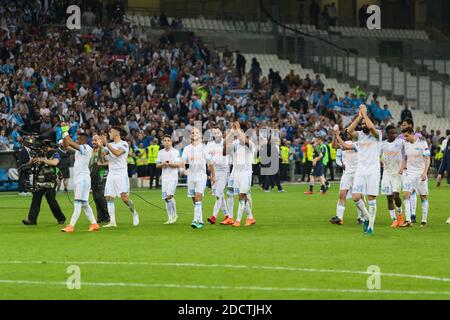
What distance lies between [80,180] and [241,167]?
380cm

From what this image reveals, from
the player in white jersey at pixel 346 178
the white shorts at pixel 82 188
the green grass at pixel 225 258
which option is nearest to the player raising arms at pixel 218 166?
the green grass at pixel 225 258

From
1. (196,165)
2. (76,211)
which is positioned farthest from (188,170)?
(76,211)

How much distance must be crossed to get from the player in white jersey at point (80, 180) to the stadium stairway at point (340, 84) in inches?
1434

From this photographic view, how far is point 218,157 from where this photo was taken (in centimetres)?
2578

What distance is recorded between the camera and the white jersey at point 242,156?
2456 centimetres

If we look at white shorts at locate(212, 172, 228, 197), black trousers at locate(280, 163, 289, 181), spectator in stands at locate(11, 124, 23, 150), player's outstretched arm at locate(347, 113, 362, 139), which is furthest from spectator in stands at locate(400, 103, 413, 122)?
player's outstretched arm at locate(347, 113, 362, 139)

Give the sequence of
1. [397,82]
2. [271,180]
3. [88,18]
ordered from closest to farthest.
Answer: [271,180] → [88,18] → [397,82]

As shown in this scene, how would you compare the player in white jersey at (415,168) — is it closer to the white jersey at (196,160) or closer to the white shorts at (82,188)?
the white jersey at (196,160)

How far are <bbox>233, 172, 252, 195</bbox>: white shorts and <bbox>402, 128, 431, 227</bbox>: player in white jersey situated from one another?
3.58 meters

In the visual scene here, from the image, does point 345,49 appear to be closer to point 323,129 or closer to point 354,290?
point 323,129

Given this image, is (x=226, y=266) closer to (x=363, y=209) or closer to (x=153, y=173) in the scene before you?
(x=363, y=209)

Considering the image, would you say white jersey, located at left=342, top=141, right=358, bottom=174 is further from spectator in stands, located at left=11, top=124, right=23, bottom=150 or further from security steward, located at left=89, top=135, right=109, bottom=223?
spectator in stands, located at left=11, top=124, right=23, bottom=150

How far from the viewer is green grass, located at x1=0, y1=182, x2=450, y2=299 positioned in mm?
14312
